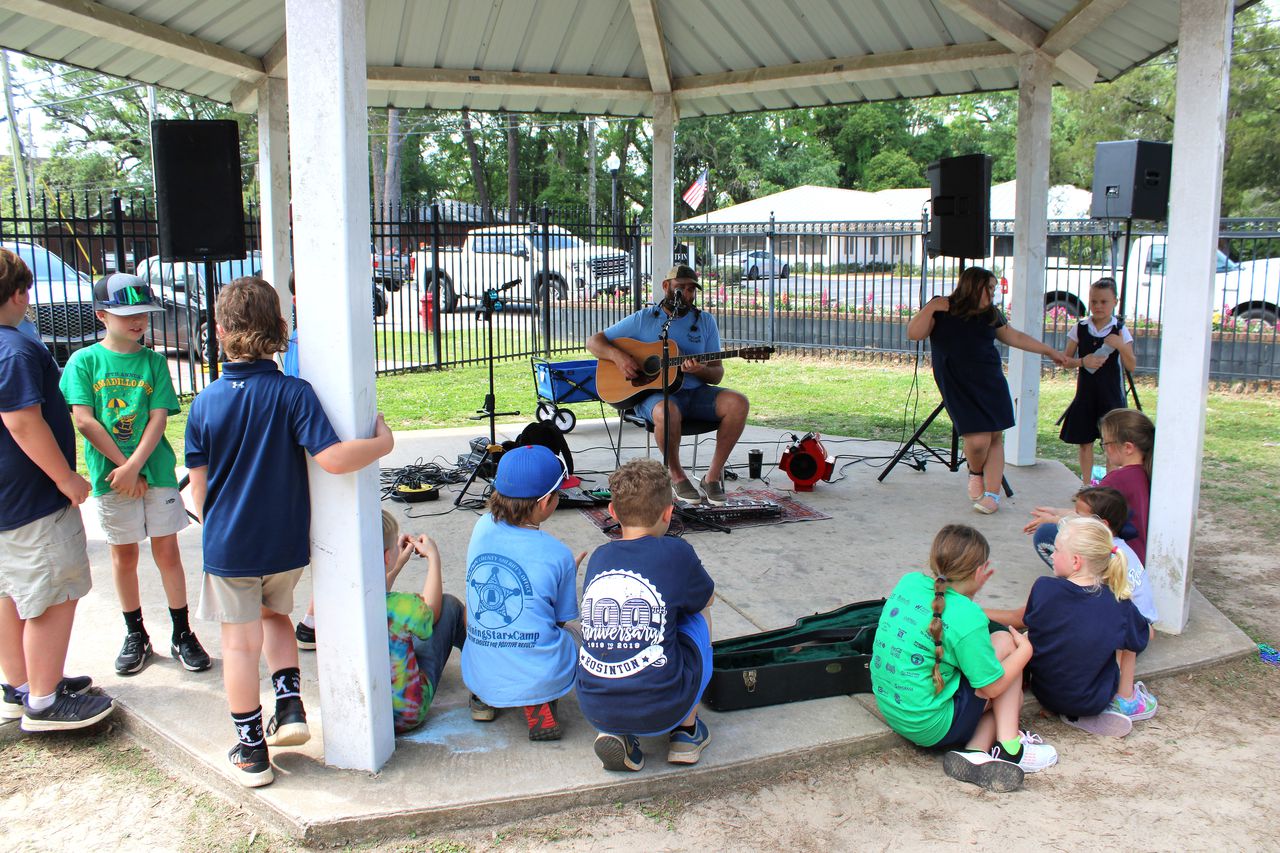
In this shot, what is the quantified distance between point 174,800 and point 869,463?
5.86 metres

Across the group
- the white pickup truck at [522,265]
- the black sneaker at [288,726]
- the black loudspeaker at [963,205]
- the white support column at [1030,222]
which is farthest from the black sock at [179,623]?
the white pickup truck at [522,265]

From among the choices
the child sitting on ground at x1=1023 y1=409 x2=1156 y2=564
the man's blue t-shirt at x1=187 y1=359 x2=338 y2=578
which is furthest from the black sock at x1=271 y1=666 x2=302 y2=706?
the child sitting on ground at x1=1023 y1=409 x2=1156 y2=564

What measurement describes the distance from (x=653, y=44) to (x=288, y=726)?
6482mm

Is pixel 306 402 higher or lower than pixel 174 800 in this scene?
higher

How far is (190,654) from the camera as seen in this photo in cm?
394

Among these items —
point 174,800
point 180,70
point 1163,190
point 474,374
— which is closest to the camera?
point 174,800

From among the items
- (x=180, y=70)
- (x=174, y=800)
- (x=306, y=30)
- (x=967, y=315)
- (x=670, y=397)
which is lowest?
(x=174, y=800)

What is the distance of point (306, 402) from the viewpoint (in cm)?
300

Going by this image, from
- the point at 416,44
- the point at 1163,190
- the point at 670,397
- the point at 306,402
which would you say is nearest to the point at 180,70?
the point at 416,44

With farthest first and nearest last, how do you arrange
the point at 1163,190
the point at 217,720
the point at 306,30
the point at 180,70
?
the point at 1163,190 < the point at 180,70 < the point at 217,720 < the point at 306,30

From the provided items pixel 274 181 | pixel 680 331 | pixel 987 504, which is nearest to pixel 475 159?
pixel 274 181

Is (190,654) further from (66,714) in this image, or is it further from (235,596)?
(235,596)

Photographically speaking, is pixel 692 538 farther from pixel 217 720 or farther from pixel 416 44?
pixel 416 44

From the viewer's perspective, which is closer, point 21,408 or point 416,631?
point 21,408
